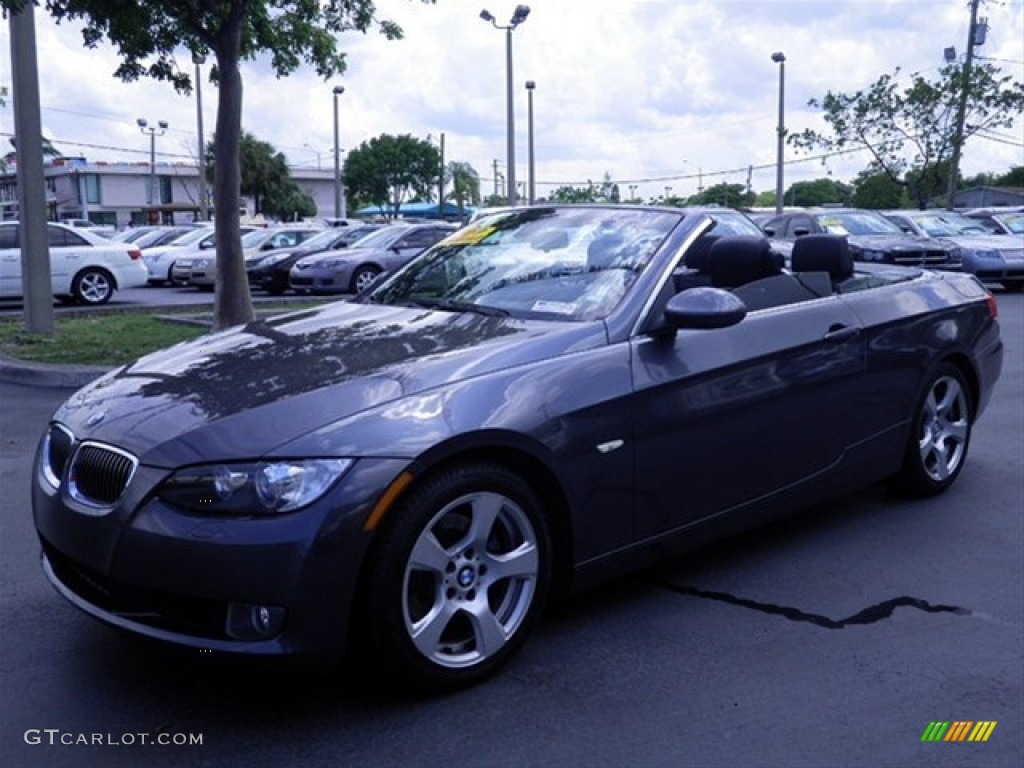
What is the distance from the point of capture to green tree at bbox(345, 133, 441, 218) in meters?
69.6

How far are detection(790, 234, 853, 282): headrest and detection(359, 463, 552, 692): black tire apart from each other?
93.4 inches

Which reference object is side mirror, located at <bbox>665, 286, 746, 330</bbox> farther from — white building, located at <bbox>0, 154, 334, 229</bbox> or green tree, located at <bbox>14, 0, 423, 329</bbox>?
white building, located at <bbox>0, 154, 334, 229</bbox>

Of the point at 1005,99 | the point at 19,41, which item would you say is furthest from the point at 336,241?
the point at 1005,99

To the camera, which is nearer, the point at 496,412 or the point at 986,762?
the point at 986,762

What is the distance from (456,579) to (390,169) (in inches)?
2689

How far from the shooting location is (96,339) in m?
12.0

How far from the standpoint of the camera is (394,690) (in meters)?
3.42

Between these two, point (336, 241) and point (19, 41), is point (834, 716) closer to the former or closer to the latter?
point (19, 41)

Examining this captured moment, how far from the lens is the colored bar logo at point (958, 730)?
10.7 ft

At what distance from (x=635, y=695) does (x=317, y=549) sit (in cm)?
115

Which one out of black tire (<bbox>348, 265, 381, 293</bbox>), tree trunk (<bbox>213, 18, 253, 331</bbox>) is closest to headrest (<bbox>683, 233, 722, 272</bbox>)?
tree trunk (<bbox>213, 18, 253, 331</bbox>)

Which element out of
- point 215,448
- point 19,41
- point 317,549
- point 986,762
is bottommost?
point 986,762

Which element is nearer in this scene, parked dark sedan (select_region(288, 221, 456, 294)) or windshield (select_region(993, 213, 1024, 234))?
parked dark sedan (select_region(288, 221, 456, 294))

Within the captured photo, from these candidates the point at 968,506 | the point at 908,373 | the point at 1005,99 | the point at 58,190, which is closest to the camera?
the point at 908,373
